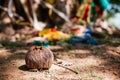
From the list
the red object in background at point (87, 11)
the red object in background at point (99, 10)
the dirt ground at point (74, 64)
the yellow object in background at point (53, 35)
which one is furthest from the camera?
the red object in background at point (99, 10)

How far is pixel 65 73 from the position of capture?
15.7 feet

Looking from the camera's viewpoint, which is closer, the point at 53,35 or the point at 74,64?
the point at 74,64

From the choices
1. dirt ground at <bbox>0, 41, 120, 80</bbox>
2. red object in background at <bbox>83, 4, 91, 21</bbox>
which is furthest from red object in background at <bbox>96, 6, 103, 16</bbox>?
dirt ground at <bbox>0, 41, 120, 80</bbox>

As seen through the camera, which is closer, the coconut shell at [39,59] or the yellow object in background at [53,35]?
the coconut shell at [39,59]

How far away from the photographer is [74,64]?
5.27 m

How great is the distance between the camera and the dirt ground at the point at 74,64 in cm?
464

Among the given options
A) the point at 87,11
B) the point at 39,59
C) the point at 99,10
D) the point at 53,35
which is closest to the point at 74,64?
the point at 39,59

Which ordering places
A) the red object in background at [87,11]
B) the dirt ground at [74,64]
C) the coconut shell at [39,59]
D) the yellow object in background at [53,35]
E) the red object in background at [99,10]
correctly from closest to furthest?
the dirt ground at [74,64], the coconut shell at [39,59], the yellow object in background at [53,35], the red object in background at [87,11], the red object in background at [99,10]

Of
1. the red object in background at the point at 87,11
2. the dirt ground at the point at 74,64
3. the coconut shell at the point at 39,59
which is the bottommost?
the dirt ground at the point at 74,64

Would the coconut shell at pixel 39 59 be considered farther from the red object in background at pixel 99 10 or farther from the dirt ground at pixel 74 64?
the red object in background at pixel 99 10

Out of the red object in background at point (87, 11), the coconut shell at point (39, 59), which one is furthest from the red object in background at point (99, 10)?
the coconut shell at point (39, 59)

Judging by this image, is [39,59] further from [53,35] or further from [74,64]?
[53,35]

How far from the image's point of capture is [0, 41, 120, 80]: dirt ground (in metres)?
4.64

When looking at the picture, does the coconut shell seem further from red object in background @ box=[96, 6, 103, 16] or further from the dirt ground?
red object in background @ box=[96, 6, 103, 16]
